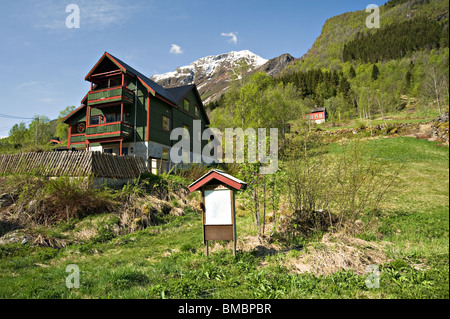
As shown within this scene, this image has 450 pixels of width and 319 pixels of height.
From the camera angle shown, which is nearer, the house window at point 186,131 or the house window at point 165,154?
the house window at point 165,154

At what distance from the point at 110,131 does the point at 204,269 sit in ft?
61.0

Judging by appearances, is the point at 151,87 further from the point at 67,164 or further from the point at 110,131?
the point at 67,164

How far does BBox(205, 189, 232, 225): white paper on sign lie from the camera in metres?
7.51

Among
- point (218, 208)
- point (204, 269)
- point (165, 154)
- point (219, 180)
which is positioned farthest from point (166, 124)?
point (204, 269)

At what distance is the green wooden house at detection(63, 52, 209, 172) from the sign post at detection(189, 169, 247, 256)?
43.0ft

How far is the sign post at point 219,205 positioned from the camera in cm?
738

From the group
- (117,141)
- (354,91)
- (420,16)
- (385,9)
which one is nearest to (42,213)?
(117,141)

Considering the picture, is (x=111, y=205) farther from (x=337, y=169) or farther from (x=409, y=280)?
(x=409, y=280)

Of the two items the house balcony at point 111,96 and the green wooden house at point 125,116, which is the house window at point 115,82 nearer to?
the green wooden house at point 125,116

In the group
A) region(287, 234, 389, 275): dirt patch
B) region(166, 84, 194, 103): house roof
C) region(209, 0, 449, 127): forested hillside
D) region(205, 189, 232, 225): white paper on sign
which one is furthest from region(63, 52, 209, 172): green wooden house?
region(287, 234, 389, 275): dirt patch

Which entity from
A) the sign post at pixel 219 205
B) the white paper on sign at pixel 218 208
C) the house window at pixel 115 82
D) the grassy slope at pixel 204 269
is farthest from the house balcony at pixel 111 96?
the white paper on sign at pixel 218 208

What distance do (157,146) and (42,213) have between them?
12804 millimetres

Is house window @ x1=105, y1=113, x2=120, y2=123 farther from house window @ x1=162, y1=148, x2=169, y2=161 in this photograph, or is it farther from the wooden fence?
the wooden fence

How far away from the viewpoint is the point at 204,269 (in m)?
6.18
